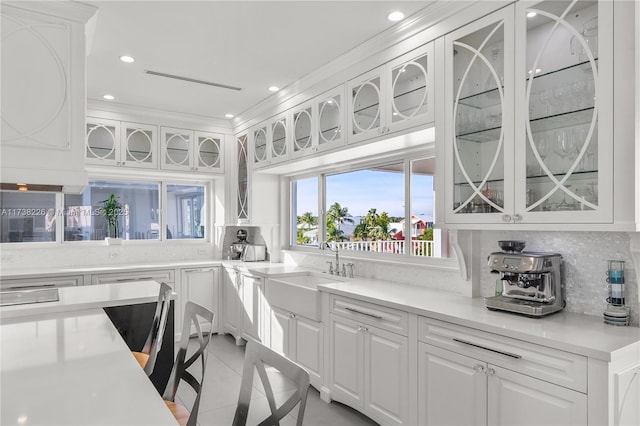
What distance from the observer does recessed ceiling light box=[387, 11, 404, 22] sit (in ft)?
8.39

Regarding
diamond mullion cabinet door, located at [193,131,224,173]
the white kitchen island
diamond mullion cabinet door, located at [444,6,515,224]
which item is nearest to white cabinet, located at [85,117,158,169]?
diamond mullion cabinet door, located at [193,131,224,173]

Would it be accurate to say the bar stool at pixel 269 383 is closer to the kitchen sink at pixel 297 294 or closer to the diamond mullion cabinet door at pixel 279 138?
the kitchen sink at pixel 297 294

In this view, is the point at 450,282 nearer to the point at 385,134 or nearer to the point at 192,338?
the point at 385,134

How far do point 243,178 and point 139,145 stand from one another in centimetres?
126

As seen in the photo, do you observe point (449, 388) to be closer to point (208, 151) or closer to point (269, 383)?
point (269, 383)

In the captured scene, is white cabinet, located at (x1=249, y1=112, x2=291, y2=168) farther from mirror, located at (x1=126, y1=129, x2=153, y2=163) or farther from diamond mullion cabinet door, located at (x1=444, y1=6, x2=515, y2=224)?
diamond mullion cabinet door, located at (x1=444, y1=6, x2=515, y2=224)

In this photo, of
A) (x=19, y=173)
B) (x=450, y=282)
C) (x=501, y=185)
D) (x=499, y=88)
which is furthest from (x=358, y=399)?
(x=19, y=173)

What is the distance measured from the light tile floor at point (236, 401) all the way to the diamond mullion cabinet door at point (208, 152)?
243 centimetres

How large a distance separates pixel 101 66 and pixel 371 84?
229cm

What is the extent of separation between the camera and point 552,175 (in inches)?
76.7

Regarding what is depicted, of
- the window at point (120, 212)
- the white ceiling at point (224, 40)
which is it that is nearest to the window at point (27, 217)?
the window at point (120, 212)

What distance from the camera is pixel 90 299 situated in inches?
103

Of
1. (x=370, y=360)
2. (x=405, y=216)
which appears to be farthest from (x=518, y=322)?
(x=405, y=216)

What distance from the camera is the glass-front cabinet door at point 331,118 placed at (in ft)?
10.8
